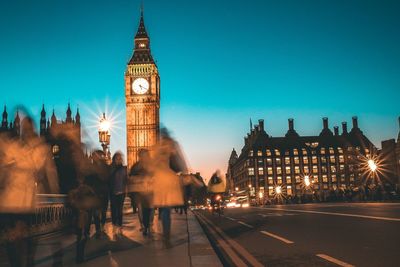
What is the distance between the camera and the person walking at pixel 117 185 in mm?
9961

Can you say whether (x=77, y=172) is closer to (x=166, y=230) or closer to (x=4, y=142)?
(x=166, y=230)

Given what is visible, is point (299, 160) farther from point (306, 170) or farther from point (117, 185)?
point (117, 185)

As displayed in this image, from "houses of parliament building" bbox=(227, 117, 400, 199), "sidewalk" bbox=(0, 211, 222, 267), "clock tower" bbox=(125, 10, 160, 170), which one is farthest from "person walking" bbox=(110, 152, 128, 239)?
"houses of parliament building" bbox=(227, 117, 400, 199)

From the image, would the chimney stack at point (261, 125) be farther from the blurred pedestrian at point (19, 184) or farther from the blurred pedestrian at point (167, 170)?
the blurred pedestrian at point (19, 184)

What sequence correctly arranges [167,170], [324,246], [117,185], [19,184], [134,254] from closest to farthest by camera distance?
[19,184] < [134,254] < [324,246] < [167,170] < [117,185]

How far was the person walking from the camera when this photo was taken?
9.96 meters

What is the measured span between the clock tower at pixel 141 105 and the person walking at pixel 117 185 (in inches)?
3469

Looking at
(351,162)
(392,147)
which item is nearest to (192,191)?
(392,147)

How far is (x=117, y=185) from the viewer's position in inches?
393

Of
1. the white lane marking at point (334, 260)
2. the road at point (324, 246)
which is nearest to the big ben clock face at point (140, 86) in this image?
the road at point (324, 246)

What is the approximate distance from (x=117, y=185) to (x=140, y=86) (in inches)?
3651

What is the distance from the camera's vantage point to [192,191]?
909 cm

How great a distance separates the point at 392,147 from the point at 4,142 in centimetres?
8772

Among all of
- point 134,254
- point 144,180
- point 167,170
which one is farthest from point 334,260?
point 144,180
